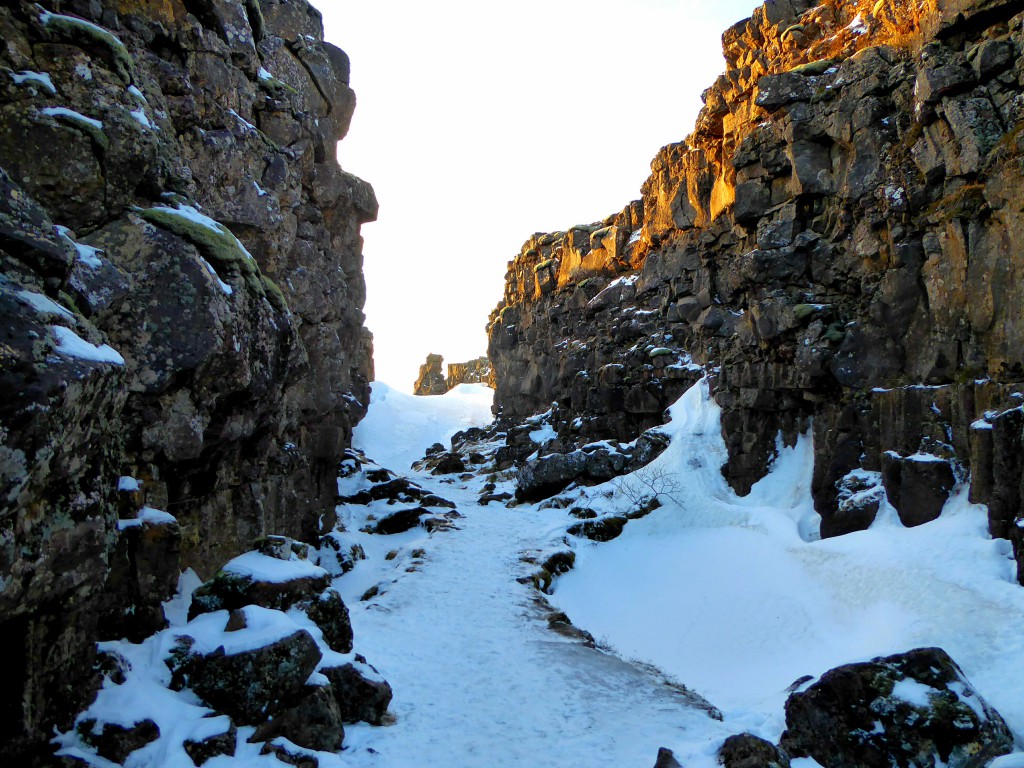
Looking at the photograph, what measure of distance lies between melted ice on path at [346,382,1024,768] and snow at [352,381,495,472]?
1737 inches

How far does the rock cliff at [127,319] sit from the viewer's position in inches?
282

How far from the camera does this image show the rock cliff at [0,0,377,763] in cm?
716

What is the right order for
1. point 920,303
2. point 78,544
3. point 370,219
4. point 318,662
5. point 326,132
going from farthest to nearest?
point 370,219
point 326,132
point 920,303
point 318,662
point 78,544

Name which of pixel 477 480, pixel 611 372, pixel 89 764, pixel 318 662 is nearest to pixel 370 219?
pixel 611 372

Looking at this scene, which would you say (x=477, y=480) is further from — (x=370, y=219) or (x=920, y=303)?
(x=920, y=303)

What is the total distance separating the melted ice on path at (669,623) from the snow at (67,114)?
10.2 metres

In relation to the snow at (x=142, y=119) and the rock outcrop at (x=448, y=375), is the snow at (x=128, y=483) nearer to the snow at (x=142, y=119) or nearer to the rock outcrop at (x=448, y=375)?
the snow at (x=142, y=119)

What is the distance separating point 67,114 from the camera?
10.4m

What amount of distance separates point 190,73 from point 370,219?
64.7ft

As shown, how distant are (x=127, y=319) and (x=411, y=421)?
248 feet

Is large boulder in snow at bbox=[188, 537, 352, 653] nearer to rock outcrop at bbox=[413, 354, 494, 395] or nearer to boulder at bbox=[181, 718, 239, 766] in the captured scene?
boulder at bbox=[181, 718, 239, 766]

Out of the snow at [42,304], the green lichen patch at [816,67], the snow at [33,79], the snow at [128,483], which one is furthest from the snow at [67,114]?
the green lichen patch at [816,67]

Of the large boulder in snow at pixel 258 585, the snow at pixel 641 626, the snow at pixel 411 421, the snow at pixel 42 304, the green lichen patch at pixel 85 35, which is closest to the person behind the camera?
the snow at pixel 42 304

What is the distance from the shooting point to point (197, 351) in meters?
11.3
